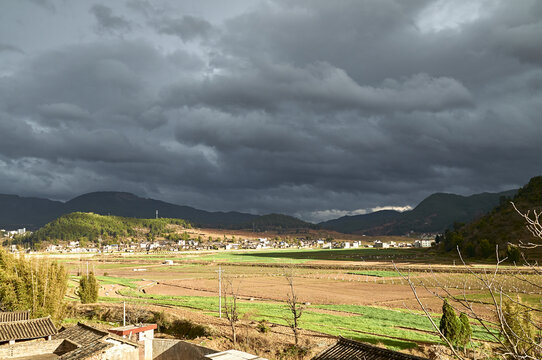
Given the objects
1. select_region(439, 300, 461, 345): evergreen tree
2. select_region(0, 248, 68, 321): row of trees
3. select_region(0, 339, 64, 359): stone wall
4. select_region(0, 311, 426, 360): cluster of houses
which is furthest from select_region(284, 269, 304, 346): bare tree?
select_region(0, 248, 68, 321): row of trees

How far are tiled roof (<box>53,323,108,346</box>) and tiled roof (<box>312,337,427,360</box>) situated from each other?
17798mm

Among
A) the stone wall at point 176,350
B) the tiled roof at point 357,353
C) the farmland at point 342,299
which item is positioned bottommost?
the farmland at point 342,299

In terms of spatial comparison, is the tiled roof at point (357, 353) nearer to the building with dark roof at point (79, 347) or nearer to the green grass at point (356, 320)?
the green grass at point (356, 320)

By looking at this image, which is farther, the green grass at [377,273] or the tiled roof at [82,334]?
the green grass at [377,273]

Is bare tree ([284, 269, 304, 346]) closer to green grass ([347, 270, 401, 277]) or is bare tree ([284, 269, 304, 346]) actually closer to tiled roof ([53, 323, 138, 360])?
tiled roof ([53, 323, 138, 360])

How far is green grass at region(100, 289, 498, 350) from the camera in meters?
34.8

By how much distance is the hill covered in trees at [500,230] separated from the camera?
120 meters

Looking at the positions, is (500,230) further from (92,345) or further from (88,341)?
(92,345)

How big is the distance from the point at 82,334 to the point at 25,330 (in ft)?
23.2

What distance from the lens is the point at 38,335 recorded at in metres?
34.9

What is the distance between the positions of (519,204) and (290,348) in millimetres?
138088

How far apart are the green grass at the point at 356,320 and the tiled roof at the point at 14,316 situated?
68.5 ft

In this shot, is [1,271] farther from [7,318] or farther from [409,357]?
[409,357]

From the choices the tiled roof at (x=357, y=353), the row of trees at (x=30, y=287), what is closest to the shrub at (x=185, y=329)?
the row of trees at (x=30, y=287)
